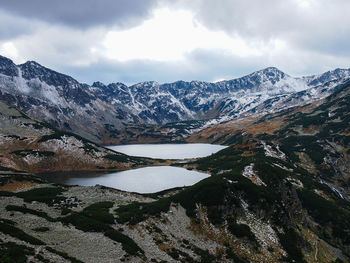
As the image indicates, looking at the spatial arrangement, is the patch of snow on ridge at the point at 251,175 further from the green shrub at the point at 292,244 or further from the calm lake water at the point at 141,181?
the calm lake water at the point at 141,181

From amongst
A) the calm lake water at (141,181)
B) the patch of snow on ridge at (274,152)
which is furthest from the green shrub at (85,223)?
the patch of snow on ridge at (274,152)

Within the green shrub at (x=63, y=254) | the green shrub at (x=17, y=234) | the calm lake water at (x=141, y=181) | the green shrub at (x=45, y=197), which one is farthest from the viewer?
the calm lake water at (x=141, y=181)

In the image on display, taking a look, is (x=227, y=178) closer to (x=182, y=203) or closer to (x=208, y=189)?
(x=208, y=189)

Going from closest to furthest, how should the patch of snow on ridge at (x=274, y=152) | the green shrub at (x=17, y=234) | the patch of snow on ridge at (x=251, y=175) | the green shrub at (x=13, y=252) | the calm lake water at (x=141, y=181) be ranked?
the green shrub at (x=13, y=252), the green shrub at (x=17, y=234), the patch of snow on ridge at (x=251, y=175), the calm lake water at (x=141, y=181), the patch of snow on ridge at (x=274, y=152)

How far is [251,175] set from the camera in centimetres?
8569

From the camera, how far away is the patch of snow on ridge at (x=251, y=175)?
269ft

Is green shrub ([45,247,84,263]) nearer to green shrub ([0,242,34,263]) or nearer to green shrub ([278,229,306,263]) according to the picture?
Result: green shrub ([0,242,34,263])

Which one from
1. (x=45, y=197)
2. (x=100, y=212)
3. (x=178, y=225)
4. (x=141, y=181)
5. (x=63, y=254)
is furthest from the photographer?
(x=141, y=181)

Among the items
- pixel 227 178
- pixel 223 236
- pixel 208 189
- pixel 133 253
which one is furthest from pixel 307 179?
pixel 133 253

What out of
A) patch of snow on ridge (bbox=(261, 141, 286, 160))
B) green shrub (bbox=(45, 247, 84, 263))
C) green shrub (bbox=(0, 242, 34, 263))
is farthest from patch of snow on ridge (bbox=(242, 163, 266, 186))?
patch of snow on ridge (bbox=(261, 141, 286, 160))

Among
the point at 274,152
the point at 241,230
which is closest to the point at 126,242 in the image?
the point at 241,230

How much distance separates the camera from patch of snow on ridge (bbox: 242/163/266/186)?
82.1m

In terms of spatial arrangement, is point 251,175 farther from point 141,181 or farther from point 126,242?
point 141,181

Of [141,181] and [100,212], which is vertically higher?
[100,212]
